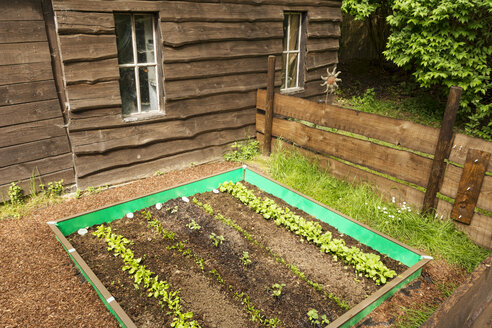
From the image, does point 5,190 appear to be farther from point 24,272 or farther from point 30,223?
point 24,272

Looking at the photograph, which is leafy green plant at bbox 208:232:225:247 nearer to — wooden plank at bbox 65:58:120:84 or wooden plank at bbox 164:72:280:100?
wooden plank at bbox 164:72:280:100

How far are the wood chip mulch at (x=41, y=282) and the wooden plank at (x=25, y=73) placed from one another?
5.23 feet

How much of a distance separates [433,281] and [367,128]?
77.9 inches

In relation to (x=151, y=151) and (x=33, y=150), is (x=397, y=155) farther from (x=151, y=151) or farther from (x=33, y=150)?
(x=33, y=150)

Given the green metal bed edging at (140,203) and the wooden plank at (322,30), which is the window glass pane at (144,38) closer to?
the green metal bed edging at (140,203)

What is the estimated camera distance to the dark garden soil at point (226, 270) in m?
2.97

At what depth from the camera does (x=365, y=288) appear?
326cm

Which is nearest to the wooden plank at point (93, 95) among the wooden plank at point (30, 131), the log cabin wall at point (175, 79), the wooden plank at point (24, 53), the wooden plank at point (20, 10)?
the log cabin wall at point (175, 79)

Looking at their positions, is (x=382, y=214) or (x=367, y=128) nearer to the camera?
(x=382, y=214)

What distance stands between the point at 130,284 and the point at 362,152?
3.21m

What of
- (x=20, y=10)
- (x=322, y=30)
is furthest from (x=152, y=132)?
(x=322, y=30)

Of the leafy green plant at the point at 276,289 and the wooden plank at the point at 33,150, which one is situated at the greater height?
the wooden plank at the point at 33,150

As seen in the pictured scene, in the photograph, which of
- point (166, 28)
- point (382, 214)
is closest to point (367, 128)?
point (382, 214)

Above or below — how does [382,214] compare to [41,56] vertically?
below
